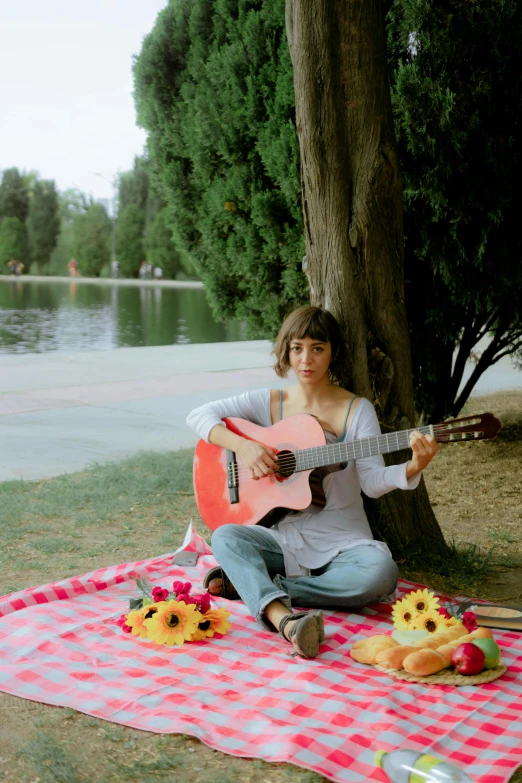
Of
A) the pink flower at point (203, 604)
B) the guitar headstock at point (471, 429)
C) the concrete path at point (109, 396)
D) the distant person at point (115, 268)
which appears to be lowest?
the pink flower at point (203, 604)

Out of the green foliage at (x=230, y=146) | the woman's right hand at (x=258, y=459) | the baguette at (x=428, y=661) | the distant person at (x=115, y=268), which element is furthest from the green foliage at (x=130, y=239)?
the baguette at (x=428, y=661)

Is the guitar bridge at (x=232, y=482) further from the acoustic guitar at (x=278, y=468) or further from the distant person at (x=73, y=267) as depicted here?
the distant person at (x=73, y=267)

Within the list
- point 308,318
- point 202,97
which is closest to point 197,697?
point 308,318

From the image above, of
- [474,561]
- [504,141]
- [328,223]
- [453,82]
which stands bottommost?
[474,561]

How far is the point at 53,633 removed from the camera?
10.1ft

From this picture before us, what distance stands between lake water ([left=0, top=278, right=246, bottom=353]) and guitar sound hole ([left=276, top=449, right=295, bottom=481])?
11.8m

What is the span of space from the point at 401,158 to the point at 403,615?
2.81m

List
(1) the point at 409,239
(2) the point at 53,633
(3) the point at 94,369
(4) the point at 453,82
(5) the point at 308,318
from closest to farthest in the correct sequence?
(2) the point at 53,633 → (5) the point at 308,318 → (4) the point at 453,82 → (1) the point at 409,239 → (3) the point at 94,369

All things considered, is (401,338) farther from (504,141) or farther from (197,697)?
(197,697)

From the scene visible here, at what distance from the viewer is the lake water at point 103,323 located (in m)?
16.5

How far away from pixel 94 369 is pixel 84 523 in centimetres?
699

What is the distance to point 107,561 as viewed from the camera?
14.0 ft

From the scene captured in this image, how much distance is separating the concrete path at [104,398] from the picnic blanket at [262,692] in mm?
3019

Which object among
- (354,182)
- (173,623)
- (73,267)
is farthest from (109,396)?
(73,267)
